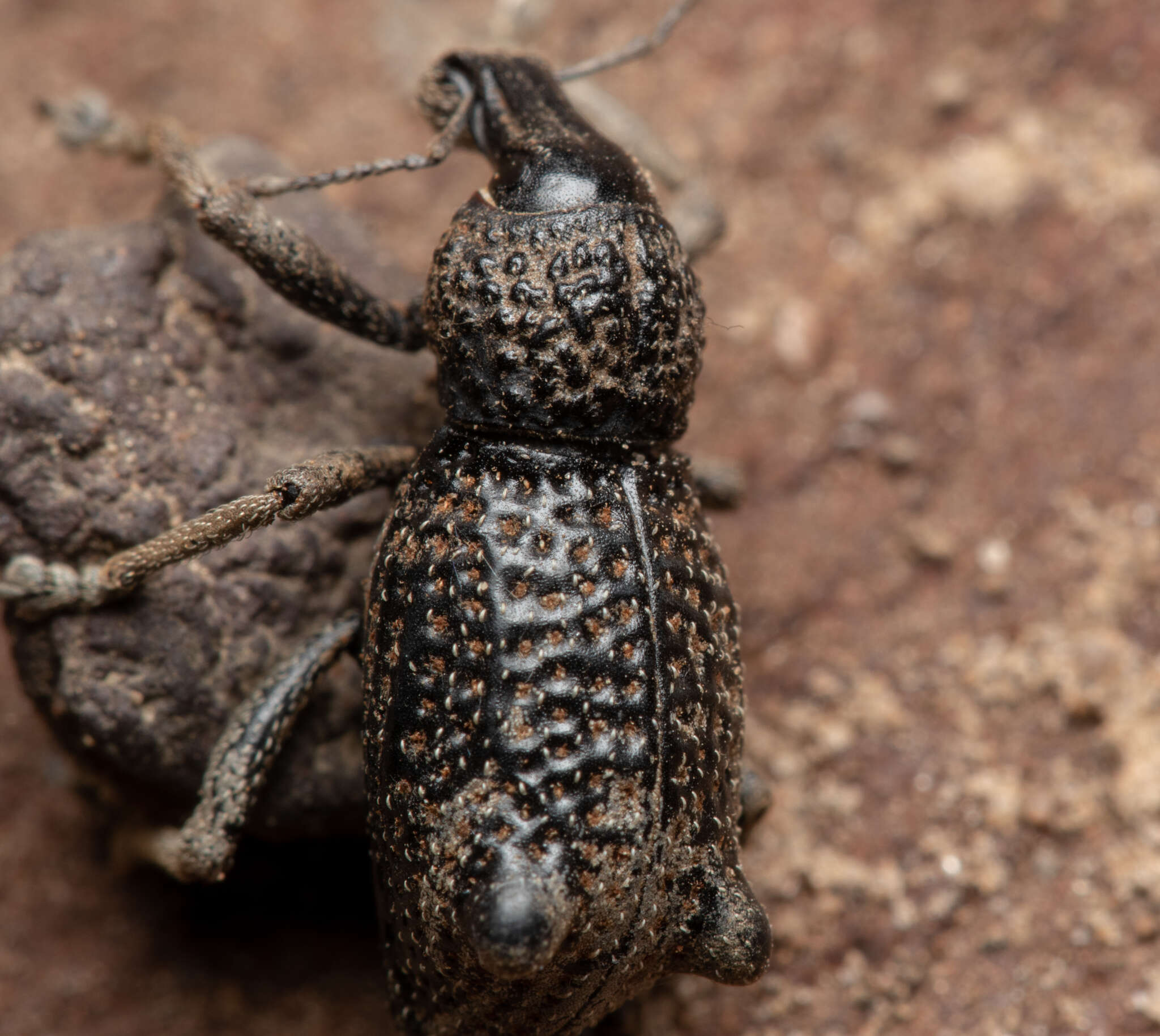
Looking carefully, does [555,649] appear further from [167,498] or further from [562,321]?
[167,498]

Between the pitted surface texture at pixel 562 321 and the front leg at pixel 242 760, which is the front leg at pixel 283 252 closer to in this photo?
the pitted surface texture at pixel 562 321

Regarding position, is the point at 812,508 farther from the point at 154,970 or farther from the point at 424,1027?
the point at 154,970

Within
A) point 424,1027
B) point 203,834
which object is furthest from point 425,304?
point 424,1027

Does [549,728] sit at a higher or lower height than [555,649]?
lower

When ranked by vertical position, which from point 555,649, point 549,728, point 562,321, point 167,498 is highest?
point 562,321

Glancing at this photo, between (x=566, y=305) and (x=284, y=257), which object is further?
(x=284, y=257)

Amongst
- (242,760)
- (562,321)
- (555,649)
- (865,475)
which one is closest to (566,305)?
(562,321)
